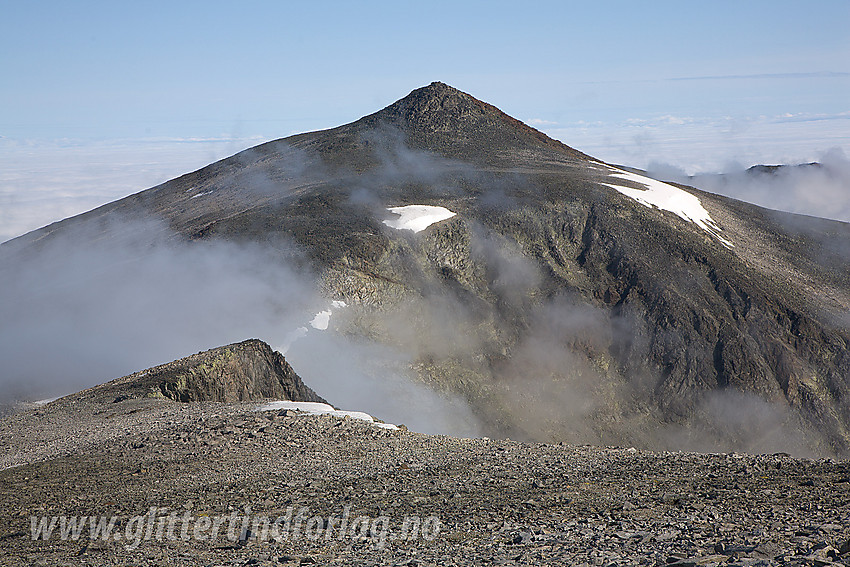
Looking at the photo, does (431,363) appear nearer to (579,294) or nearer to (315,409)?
(579,294)

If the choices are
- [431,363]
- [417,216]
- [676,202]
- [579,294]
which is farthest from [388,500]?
[676,202]

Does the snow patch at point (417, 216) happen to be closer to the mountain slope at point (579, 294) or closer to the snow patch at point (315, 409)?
the mountain slope at point (579, 294)

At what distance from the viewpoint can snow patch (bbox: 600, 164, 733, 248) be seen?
64.1 m

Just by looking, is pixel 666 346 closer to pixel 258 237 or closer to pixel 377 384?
pixel 377 384

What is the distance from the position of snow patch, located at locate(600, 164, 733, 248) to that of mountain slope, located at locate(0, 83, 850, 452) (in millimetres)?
249

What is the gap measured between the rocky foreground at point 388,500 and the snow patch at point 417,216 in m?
37.6

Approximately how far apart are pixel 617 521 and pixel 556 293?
45854 millimetres

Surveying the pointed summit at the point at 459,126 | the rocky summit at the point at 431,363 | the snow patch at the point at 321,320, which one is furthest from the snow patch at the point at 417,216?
the pointed summit at the point at 459,126

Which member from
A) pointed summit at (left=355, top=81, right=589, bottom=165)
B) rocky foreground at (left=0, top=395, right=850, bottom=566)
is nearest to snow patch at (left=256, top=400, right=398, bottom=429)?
rocky foreground at (left=0, top=395, right=850, bottom=566)

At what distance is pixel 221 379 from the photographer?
84.8 feet

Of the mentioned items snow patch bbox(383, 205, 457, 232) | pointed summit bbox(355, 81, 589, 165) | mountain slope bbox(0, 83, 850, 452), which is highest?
pointed summit bbox(355, 81, 589, 165)

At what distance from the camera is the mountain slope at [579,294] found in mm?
49031

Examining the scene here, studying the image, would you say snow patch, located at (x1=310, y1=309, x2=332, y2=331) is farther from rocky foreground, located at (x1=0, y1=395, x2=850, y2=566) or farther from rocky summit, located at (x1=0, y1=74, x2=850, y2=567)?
rocky foreground, located at (x1=0, y1=395, x2=850, y2=566)

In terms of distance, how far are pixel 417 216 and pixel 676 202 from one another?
25.2 metres
